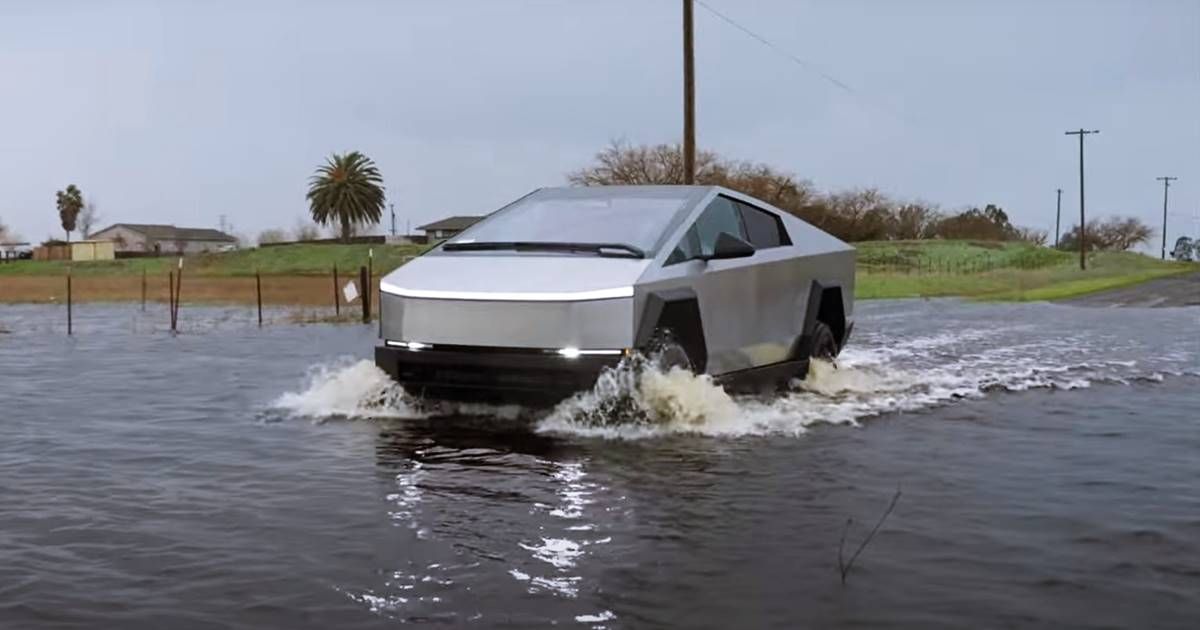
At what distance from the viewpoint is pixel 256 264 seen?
91.8 metres

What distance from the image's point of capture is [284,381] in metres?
11.0

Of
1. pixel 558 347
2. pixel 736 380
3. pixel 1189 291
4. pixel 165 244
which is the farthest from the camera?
pixel 165 244

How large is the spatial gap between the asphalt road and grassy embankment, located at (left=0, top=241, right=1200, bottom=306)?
1.32m

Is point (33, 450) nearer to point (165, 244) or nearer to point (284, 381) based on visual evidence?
point (284, 381)

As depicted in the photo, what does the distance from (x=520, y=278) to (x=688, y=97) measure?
1756 centimetres

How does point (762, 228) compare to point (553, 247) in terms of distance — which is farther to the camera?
point (762, 228)

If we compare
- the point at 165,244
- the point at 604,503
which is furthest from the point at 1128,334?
the point at 165,244

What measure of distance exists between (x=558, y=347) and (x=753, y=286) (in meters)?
1.90

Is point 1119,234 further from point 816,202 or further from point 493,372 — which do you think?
point 493,372

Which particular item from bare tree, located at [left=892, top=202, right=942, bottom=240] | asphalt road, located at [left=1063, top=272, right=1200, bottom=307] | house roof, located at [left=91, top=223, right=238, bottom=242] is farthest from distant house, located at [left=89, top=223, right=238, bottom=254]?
asphalt road, located at [left=1063, top=272, right=1200, bottom=307]

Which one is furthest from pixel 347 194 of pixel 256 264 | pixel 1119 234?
pixel 1119 234

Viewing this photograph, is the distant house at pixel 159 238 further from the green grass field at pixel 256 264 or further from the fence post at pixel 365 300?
→ the fence post at pixel 365 300

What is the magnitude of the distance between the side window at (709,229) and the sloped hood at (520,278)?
494 mm

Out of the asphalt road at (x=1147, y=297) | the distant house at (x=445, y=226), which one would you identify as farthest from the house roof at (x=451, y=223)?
the asphalt road at (x=1147, y=297)
